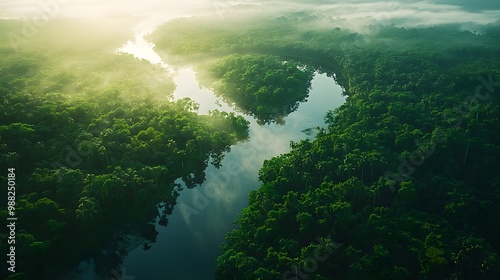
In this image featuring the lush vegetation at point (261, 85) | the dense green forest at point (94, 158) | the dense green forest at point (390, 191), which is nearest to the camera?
the dense green forest at point (390, 191)

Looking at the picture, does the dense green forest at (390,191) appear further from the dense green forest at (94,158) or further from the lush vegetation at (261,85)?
the dense green forest at (94,158)

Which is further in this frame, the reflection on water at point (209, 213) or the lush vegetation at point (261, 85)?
the lush vegetation at point (261, 85)

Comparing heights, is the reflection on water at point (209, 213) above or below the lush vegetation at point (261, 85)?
below

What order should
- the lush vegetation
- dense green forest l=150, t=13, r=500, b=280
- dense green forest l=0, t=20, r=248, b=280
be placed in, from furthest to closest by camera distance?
the lush vegetation
dense green forest l=0, t=20, r=248, b=280
dense green forest l=150, t=13, r=500, b=280

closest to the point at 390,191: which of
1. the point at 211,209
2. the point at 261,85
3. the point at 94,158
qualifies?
the point at 211,209

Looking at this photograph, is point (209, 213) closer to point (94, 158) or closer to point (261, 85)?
point (94, 158)

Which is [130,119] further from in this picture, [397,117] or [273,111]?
[397,117]

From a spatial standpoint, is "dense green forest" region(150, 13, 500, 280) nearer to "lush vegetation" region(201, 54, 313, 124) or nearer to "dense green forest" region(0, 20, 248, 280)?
"lush vegetation" region(201, 54, 313, 124)
